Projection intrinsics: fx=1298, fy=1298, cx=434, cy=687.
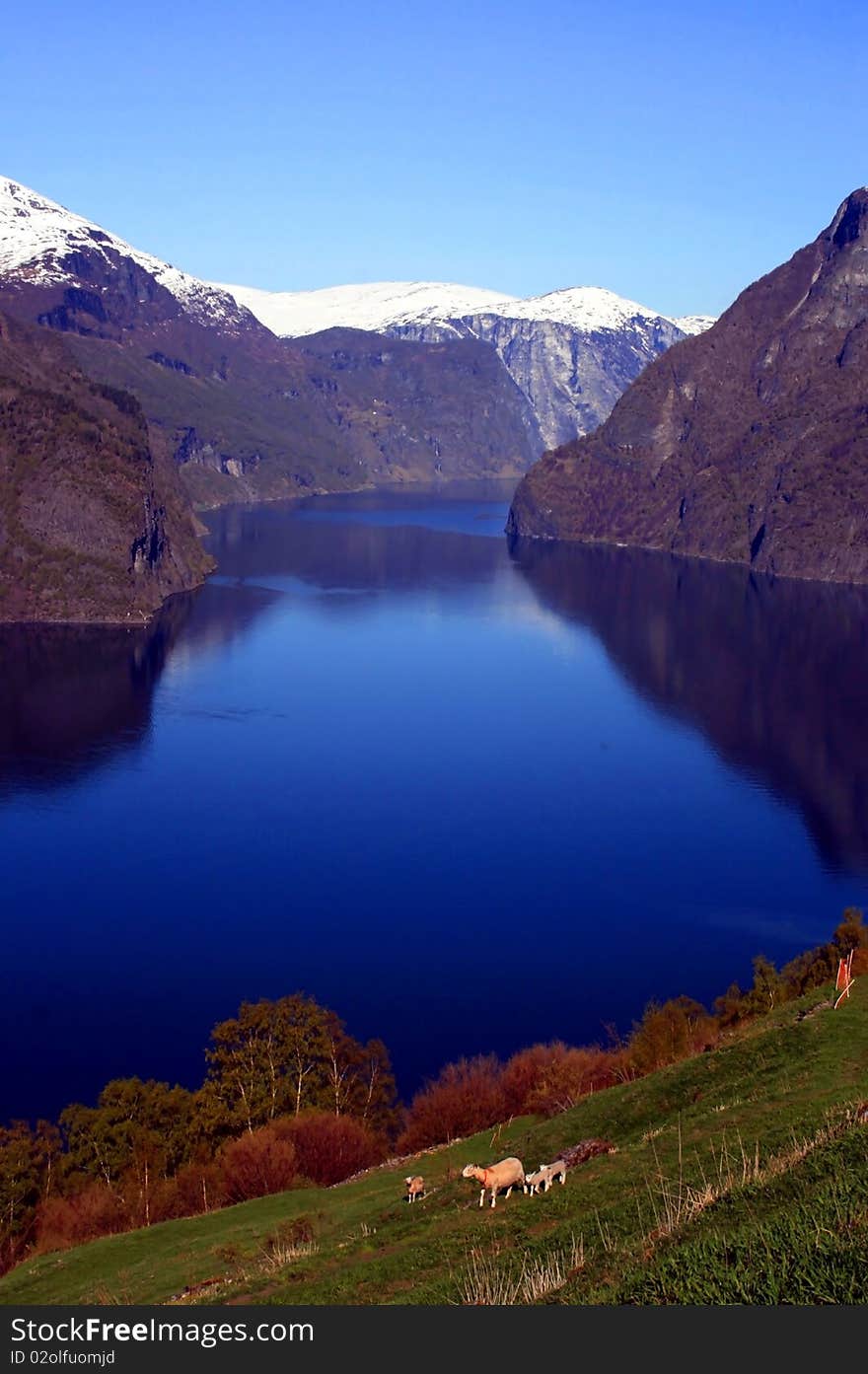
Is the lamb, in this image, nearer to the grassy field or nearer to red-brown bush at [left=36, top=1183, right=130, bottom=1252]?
the grassy field

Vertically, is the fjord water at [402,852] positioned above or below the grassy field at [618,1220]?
below

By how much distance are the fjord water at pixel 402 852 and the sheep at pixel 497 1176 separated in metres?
47.3

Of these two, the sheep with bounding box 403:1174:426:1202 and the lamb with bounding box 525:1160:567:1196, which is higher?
the lamb with bounding box 525:1160:567:1196

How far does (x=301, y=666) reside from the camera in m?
197

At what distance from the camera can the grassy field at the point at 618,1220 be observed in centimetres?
1520

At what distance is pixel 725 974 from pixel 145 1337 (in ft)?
261

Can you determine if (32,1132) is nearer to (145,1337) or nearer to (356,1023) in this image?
(356,1023)

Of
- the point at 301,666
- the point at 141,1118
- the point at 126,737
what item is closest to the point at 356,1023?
the point at 141,1118

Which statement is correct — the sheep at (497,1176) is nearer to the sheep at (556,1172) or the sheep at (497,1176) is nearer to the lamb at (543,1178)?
the lamb at (543,1178)

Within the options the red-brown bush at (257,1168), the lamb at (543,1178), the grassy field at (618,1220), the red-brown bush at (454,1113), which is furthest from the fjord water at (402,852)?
the lamb at (543,1178)

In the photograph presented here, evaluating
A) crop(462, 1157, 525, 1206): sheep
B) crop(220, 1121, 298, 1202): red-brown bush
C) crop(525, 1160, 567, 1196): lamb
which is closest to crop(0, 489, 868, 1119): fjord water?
crop(220, 1121, 298, 1202): red-brown bush

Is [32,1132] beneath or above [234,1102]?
beneath

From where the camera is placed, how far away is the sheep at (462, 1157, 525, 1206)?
90.7ft

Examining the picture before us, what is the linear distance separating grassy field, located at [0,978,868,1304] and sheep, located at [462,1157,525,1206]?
1.14 feet
